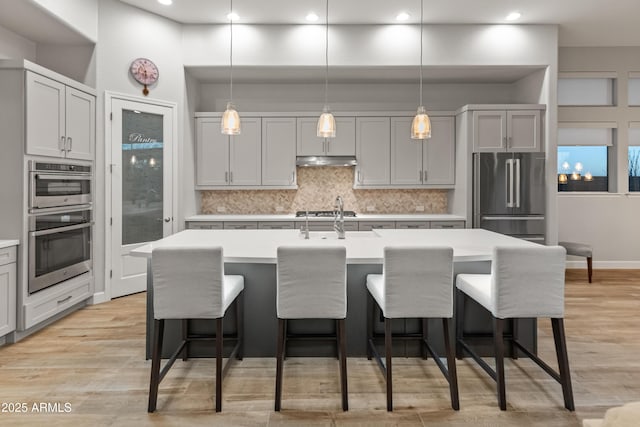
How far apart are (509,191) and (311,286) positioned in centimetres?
367

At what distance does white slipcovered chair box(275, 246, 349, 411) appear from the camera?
2375 mm

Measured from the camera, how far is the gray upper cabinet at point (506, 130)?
5258 millimetres

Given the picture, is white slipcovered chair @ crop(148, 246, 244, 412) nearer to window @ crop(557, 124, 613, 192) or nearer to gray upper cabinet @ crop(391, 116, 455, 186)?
gray upper cabinet @ crop(391, 116, 455, 186)

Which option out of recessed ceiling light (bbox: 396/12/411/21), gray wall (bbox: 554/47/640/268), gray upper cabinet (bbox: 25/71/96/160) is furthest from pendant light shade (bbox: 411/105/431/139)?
gray wall (bbox: 554/47/640/268)

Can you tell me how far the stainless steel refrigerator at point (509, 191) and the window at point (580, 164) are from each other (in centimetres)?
163

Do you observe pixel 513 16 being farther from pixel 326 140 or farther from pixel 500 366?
pixel 500 366

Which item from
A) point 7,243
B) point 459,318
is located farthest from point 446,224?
point 7,243

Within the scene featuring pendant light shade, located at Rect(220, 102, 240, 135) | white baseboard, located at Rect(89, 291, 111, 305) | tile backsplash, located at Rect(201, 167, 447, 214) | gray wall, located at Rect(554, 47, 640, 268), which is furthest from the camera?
gray wall, located at Rect(554, 47, 640, 268)

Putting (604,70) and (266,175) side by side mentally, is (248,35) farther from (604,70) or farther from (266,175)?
(604,70)

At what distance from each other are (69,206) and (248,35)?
9.23 feet

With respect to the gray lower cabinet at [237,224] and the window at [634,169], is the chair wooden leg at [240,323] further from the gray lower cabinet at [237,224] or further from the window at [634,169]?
the window at [634,169]

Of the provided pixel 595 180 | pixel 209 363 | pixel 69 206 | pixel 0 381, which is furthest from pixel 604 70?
pixel 0 381

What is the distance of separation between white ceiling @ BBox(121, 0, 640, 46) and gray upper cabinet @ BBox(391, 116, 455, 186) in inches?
52.5

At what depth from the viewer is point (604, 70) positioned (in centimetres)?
612
